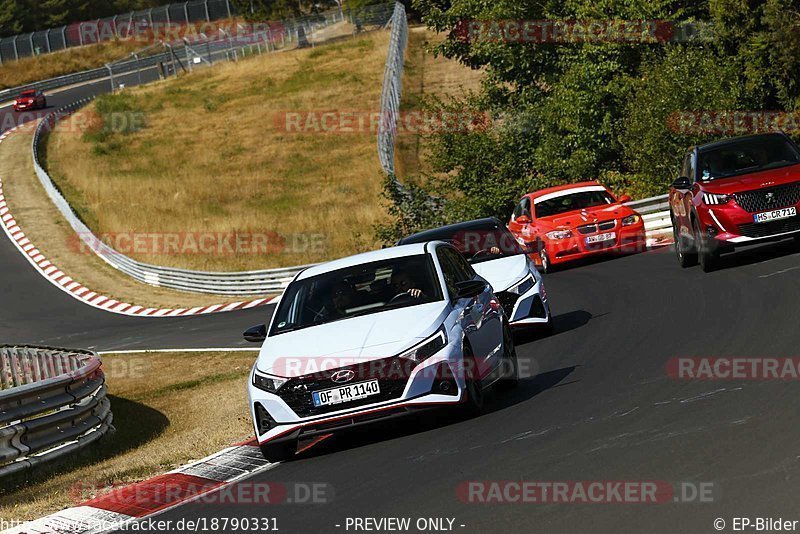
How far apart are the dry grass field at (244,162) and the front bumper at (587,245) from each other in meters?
14.0

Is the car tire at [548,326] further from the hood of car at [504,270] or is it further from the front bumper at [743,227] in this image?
the front bumper at [743,227]

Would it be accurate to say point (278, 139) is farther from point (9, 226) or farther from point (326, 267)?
point (326, 267)

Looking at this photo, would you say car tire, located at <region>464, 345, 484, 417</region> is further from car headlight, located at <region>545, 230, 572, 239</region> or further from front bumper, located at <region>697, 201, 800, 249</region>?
car headlight, located at <region>545, 230, 572, 239</region>

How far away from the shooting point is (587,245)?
78.0ft

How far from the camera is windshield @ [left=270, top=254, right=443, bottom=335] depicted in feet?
33.6

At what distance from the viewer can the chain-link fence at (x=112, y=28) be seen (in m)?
92.1

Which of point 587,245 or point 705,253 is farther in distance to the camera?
point 587,245

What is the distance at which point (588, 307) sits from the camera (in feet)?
56.7

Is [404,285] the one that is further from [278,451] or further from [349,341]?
[278,451]

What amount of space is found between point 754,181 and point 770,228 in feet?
2.28

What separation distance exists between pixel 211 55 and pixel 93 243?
42.4 m

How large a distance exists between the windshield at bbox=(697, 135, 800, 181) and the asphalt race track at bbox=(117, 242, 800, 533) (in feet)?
14.0

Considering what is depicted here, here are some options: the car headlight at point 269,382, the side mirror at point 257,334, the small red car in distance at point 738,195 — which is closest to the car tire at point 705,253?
the small red car in distance at point 738,195

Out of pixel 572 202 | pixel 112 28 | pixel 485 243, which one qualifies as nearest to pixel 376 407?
pixel 485 243
